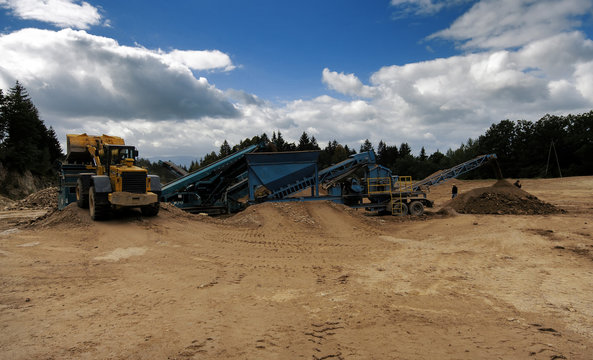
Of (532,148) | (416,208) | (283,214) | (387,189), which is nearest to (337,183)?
(387,189)

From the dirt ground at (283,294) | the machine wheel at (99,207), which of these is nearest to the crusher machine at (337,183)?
the dirt ground at (283,294)

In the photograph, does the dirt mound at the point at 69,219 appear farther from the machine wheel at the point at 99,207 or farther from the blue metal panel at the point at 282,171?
the blue metal panel at the point at 282,171

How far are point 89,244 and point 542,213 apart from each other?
19.0 metres

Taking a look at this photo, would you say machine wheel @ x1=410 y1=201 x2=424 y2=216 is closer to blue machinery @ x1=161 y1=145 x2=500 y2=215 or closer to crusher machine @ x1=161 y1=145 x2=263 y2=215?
blue machinery @ x1=161 y1=145 x2=500 y2=215

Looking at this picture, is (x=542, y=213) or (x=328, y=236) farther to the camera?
(x=542, y=213)

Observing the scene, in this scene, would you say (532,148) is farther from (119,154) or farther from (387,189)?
(119,154)

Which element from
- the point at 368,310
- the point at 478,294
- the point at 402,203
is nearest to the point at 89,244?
the point at 368,310

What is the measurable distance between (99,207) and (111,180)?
97 cm

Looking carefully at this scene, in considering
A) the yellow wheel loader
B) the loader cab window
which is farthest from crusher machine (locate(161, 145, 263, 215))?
the loader cab window

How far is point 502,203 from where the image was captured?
1702 cm

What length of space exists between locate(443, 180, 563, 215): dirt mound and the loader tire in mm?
1995

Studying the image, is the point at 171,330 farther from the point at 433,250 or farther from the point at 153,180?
the point at 153,180

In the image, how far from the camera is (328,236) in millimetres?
11594

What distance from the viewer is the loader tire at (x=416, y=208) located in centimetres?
1792
